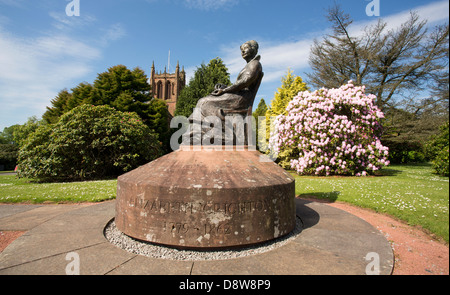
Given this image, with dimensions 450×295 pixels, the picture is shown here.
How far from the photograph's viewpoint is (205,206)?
3.15m

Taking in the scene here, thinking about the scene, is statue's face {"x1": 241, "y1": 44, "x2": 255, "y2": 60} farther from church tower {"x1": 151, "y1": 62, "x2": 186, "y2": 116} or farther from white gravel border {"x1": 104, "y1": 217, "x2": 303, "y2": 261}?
church tower {"x1": 151, "y1": 62, "x2": 186, "y2": 116}

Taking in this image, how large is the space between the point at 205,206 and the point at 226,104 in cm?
240

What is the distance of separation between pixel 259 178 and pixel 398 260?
2.08m

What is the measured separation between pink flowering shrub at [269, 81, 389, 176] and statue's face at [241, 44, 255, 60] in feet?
28.2

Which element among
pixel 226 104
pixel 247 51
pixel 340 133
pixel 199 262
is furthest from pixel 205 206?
pixel 340 133

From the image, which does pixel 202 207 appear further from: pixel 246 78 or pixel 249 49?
pixel 249 49

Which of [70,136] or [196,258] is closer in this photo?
[196,258]

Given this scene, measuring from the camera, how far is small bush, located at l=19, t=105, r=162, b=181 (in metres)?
12.9

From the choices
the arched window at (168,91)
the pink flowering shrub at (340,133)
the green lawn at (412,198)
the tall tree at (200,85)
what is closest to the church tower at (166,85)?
the arched window at (168,91)

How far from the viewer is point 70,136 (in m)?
13.0

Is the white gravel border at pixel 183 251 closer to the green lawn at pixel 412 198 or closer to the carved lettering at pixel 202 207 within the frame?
the carved lettering at pixel 202 207

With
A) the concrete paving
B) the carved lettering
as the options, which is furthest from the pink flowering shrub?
the carved lettering

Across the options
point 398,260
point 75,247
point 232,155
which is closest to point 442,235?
point 398,260

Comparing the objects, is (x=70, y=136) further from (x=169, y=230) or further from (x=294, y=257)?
(x=294, y=257)
